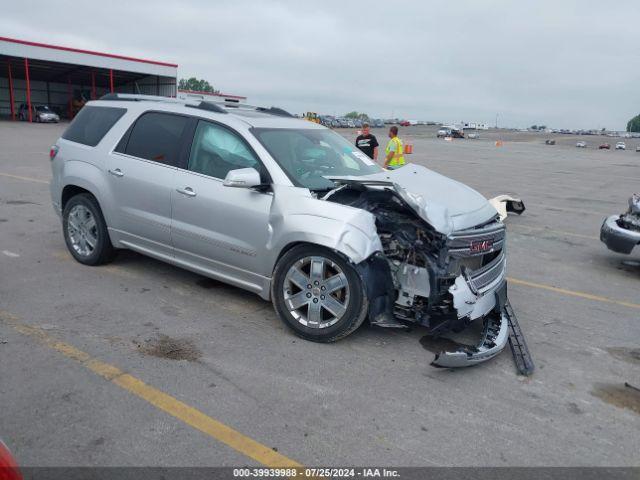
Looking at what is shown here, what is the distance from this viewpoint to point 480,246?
4.17m

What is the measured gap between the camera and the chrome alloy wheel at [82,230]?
5.59 metres

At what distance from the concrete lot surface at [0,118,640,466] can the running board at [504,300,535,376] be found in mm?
70

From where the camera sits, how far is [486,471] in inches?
110

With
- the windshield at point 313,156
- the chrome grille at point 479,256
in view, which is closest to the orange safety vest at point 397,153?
the windshield at point 313,156

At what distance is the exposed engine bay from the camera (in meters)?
3.94

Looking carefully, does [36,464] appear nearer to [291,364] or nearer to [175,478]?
[175,478]

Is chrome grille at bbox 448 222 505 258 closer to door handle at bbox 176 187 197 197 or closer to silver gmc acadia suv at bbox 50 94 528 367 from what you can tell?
silver gmc acadia suv at bbox 50 94 528 367

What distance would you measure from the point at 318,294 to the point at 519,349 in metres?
1.63

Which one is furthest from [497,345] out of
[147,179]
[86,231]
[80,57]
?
[80,57]

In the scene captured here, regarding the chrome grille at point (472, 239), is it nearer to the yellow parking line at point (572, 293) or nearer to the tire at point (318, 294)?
the tire at point (318, 294)

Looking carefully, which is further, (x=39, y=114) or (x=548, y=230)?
(x=39, y=114)

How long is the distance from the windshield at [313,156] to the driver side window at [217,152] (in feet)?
0.60

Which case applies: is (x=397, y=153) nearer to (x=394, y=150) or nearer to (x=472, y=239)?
(x=394, y=150)

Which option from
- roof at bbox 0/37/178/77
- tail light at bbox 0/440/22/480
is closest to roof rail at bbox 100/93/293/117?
tail light at bbox 0/440/22/480
